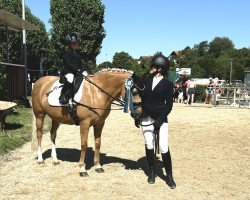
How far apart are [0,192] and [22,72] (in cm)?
1733

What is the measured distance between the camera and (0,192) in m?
7.09

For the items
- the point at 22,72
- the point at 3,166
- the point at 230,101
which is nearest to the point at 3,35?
the point at 22,72

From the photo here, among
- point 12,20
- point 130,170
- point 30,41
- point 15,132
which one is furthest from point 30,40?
→ point 130,170

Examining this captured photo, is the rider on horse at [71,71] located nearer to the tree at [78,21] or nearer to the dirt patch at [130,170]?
the dirt patch at [130,170]

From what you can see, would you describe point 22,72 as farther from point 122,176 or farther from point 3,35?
point 122,176

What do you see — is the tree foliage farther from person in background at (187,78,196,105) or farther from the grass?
the grass

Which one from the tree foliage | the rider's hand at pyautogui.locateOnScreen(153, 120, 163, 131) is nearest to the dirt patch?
the rider's hand at pyautogui.locateOnScreen(153, 120, 163, 131)

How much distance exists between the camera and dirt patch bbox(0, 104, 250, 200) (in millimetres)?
7074

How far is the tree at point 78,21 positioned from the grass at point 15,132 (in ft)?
76.4

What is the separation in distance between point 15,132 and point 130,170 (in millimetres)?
6257

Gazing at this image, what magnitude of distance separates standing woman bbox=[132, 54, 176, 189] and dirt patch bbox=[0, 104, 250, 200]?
2.63ft

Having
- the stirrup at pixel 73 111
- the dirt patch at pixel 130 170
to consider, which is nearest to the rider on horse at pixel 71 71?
the stirrup at pixel 73 111

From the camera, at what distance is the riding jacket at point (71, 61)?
8229 millimetres

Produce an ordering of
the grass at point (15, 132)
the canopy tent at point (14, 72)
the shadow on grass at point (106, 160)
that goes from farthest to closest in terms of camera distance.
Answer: the canopy tent at point (14, 72) < the grass at point (15, 132) < the shadow on grass at point (106, 160)
